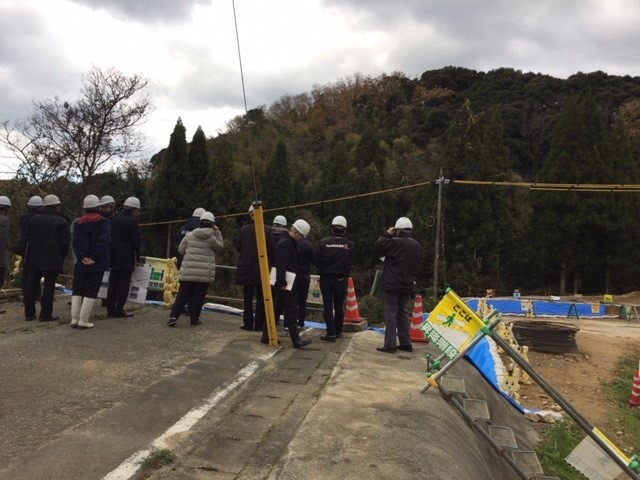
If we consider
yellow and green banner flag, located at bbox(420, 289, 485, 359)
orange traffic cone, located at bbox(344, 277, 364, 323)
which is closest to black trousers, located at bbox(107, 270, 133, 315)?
orange traffic cone, located at bbox(344, 277, 364, 323)

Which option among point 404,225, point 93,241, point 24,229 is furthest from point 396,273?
point 24,229

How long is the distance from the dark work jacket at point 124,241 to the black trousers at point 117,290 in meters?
0.17

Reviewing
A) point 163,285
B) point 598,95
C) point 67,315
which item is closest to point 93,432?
point 67,315

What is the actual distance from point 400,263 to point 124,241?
423 centimetres

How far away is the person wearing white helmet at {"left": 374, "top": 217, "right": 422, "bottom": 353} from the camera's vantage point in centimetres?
695

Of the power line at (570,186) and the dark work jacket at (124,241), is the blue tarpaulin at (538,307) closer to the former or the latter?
the power line at (570,186)

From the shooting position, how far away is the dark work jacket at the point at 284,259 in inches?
259

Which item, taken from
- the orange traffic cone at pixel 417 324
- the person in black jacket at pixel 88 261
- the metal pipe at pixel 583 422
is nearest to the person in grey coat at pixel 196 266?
the person in black jacket at pixel 88 261

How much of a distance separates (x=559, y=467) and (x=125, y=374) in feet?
18.5

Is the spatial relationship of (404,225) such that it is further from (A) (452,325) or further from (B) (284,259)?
(A) (452,325)

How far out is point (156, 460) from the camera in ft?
11.4

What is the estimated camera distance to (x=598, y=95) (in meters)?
54.7

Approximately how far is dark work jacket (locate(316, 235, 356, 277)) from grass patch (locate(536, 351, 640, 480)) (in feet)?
12.1

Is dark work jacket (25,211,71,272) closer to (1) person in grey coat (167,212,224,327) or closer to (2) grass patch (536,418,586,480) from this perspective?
(1) person in grey coat (167,212,224,327)
